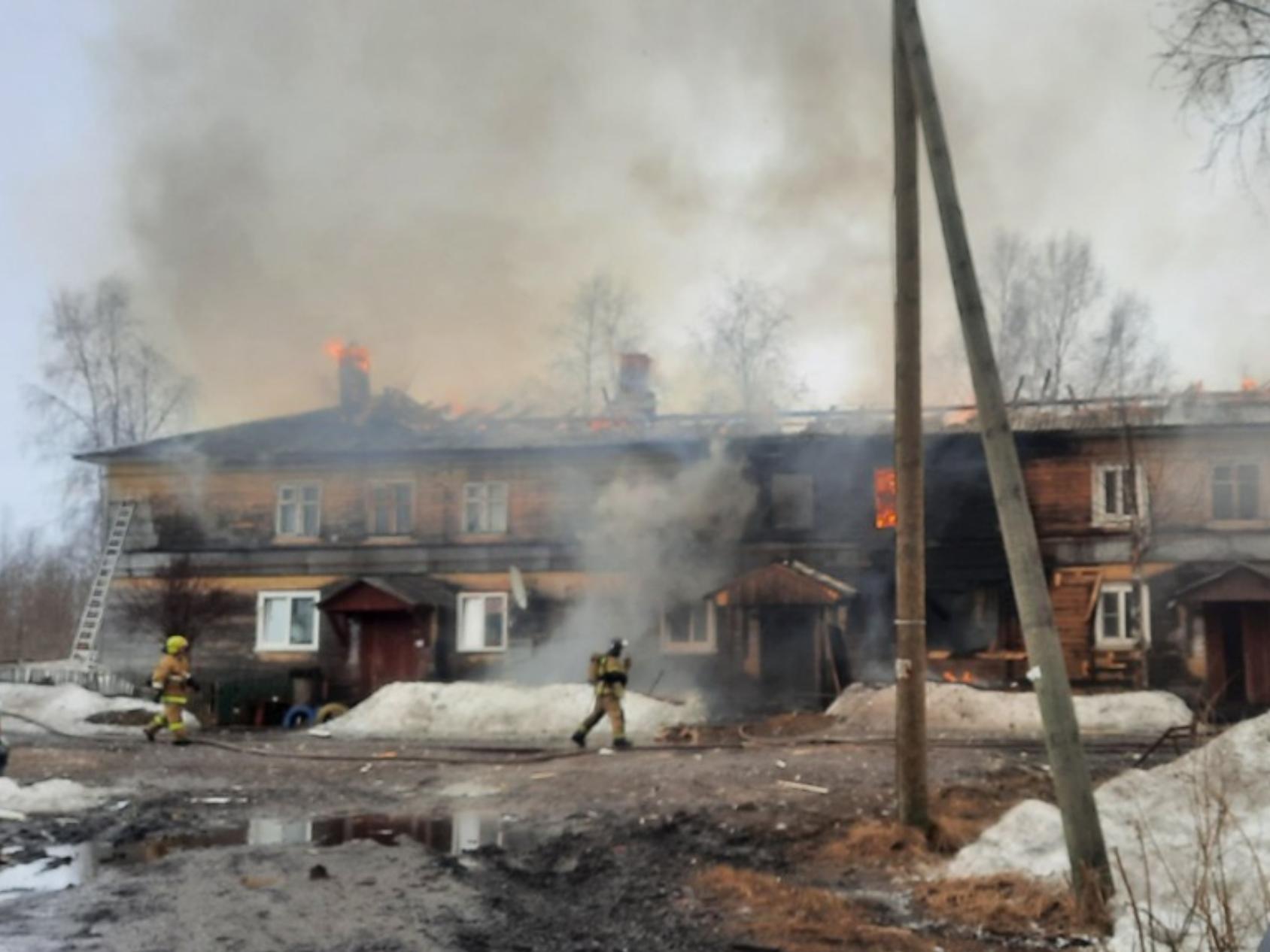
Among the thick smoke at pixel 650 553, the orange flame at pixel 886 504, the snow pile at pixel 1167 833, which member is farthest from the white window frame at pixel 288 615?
the snow pile at pixel 1167 833

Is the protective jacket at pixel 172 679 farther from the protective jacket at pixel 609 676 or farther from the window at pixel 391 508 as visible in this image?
the window at pixel 391 508

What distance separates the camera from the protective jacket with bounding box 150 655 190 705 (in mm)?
16672

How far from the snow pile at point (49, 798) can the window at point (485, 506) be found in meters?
16.2

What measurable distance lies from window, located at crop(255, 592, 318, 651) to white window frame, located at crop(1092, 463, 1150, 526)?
60.8 ft

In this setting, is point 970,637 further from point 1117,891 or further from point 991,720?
point 1117,891

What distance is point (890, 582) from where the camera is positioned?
2584 centimetres

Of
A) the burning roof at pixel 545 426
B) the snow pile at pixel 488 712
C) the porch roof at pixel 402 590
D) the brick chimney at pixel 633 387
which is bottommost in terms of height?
the snow pile at pixel 488 712

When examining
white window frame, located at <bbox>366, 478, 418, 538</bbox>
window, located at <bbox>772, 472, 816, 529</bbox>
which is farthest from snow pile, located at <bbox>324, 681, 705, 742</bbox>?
window, located at <bbox>772, 472, 816, 529</bbox>

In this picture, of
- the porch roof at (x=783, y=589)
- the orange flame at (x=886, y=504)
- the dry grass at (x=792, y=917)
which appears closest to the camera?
the dry grass at (x=792, y=917)

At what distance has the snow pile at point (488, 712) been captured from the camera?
22.1 m

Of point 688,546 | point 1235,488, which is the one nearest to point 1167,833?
point 688,546

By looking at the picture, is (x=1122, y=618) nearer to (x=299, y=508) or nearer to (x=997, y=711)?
(x=997, y=711)

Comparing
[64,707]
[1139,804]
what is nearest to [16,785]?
[1139,804]

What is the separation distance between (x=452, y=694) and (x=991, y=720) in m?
10.7
